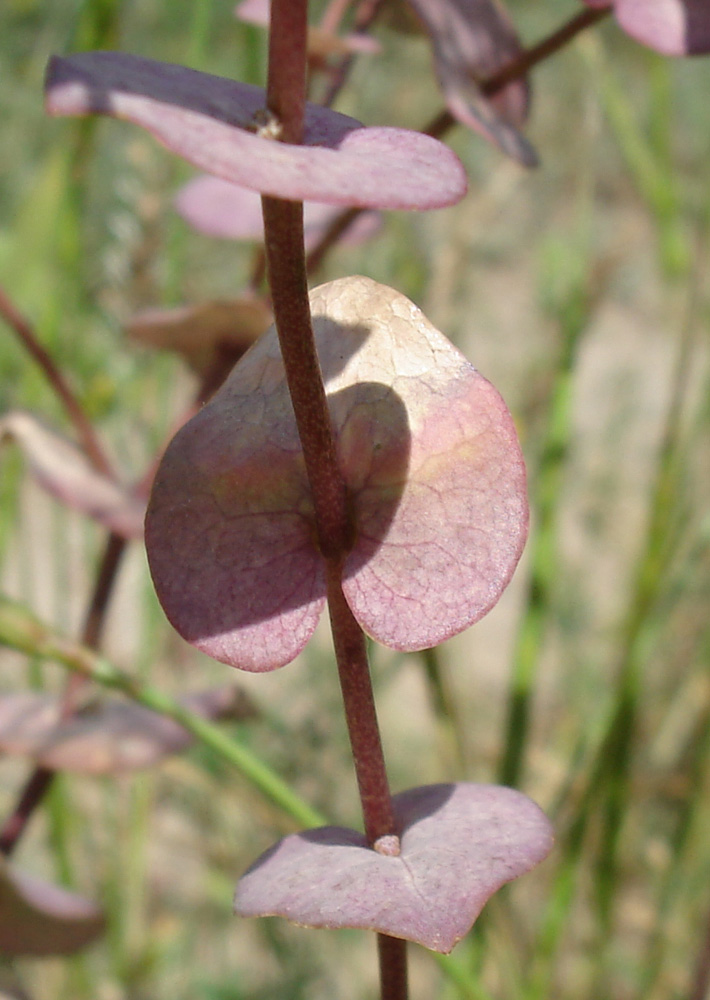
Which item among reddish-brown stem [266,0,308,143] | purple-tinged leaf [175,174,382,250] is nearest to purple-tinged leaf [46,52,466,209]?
reddish-brown stem [266,0,308,143]

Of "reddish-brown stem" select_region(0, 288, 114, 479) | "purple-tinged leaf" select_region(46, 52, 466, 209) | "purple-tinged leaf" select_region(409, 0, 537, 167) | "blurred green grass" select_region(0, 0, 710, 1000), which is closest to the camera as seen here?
"purple-tinged leaf" select_region(46, 52, 466, 209)

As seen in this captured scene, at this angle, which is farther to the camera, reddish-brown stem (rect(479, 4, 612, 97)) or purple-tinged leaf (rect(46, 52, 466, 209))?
reddish-brown stem (rect(479, 4, 612, 97))

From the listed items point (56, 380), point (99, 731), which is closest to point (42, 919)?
point (99, 731)

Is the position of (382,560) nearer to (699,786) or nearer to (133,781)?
(699,786)

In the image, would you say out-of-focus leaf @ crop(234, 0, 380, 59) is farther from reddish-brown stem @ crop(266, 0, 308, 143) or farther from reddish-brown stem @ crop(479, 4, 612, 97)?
reddish-brown stem @ crop(266, 0, 308, 143)

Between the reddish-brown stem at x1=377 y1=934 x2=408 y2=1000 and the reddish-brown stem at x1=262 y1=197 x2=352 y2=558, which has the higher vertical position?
the reddish-brown stem at x1=262 y1=197 x2=352 y2=558

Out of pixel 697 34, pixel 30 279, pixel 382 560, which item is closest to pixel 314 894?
pixel 382 560

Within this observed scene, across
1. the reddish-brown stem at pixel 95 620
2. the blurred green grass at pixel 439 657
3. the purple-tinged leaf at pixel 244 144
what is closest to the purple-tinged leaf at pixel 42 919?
Answer: the reddish-brown stem at pixel 95 620
